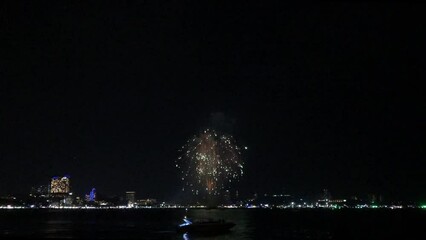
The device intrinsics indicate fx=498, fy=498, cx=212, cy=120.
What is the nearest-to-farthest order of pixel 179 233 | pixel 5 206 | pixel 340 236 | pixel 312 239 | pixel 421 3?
pixel 421 3 < pixel 340 236 < pixel 312 239 < pixel 179 233 < pixel 5 206

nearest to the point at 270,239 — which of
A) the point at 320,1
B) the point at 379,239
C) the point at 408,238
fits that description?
the point at 379,239

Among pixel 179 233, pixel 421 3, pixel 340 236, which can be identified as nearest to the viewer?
pixel 421 3

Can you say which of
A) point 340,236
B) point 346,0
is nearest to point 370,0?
point 346,0

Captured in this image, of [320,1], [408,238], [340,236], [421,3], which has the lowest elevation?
[408,238]

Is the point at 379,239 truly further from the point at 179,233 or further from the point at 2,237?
the point at 2,237

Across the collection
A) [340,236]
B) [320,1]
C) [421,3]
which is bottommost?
[340,236]

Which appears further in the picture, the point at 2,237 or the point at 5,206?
the point at 5,206

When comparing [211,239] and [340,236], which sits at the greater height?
[340,236]

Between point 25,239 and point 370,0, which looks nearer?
point 25,239

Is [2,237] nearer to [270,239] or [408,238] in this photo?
[270,239]
